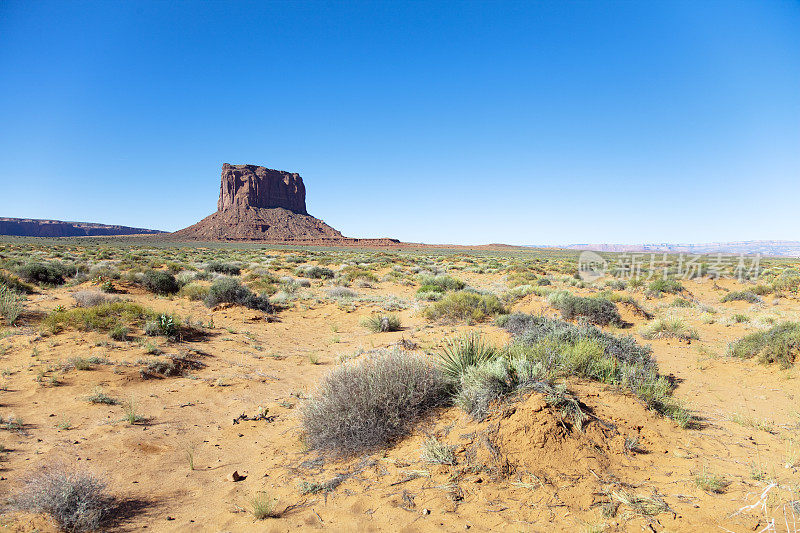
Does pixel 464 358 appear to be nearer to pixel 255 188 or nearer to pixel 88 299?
pixel 88 299

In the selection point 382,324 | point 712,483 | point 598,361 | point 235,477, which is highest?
point 598,361

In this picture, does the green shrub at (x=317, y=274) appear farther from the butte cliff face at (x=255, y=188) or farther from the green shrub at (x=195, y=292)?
the butte cliff face at (x=255, y=188)

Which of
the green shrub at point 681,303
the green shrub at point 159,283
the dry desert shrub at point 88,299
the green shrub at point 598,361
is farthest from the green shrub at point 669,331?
the green shrub at point 159,283

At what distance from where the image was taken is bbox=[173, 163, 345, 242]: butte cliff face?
110500mm

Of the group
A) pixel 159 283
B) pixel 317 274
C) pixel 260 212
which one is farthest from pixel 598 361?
pixel 260 212

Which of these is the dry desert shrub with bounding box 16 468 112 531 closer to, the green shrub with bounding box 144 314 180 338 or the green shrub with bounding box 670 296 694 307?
the green shrub with bounding box 144 314 180 338

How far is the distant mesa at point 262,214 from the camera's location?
110 metres

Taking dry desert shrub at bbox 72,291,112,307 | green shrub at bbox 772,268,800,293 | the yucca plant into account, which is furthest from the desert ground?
green shrub at bbox 772,268,800,293

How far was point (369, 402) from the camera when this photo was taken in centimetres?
434

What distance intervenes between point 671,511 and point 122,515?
15.3 feet

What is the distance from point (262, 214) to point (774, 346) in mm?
127396

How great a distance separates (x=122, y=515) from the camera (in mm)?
3322

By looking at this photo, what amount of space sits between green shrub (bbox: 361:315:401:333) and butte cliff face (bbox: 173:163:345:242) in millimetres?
101317

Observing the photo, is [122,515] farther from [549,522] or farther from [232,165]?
[232,165]
